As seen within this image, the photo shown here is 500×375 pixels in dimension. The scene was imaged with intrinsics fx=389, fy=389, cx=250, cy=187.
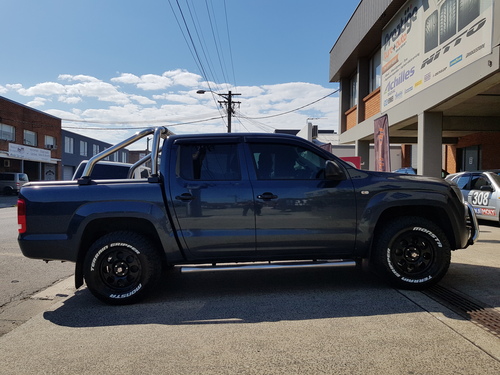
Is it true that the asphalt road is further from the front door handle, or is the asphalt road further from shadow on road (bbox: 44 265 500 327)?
the front door handle

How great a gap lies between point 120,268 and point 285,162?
2269 mm

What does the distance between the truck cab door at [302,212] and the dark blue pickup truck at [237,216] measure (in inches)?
0.5

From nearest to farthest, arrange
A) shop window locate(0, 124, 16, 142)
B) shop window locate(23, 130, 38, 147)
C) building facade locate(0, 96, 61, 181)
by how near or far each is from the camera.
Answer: shop window locate(0, 124, 16, 142) → building facade locate(0, 96, 61, 181) → shop window locate(23, 130, 38, 147)

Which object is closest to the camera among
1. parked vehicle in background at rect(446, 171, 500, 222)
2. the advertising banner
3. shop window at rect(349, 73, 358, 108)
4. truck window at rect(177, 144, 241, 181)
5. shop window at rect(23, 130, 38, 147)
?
truck window at rect(177, 144, 241, 181)

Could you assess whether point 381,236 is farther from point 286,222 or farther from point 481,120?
point 481,120

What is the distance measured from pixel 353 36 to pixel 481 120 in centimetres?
619

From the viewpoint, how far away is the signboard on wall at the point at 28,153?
36.3 m

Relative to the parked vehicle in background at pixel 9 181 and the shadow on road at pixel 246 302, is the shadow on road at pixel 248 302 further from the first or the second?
the parked vehicle in background at pixel 9 181

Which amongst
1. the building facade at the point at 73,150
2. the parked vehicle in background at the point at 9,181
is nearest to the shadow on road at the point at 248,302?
the parked vehicle in background at the point at 9,181

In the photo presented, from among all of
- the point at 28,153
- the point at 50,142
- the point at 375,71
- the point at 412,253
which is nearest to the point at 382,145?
the point at 412,253

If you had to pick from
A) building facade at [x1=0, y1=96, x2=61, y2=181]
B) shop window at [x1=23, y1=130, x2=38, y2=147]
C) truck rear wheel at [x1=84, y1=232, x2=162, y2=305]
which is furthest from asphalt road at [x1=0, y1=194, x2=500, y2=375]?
shop window at [x1=23, y1=130, x2=38, y2=147]

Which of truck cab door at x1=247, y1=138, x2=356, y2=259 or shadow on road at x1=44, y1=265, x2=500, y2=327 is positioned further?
truck cab door at x1=247, y1=138, x2=356, y2=259

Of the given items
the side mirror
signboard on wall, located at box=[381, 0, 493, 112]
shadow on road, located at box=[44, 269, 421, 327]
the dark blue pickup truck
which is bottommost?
shadow on road, located at box=[44, 269, 421, 327]

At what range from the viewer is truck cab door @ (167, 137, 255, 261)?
14.3ft
